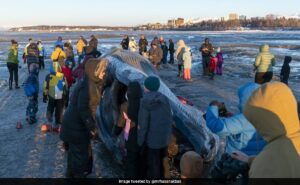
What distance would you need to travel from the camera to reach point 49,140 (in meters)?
8.01

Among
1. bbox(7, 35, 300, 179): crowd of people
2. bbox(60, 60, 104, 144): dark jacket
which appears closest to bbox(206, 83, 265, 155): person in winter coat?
bbox(7, 35, 300, 179): crowd of people

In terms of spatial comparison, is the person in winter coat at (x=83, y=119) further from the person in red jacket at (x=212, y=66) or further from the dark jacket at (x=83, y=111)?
the person in red jacket at (x=212, y=66)

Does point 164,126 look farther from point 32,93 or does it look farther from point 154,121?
point 32,93

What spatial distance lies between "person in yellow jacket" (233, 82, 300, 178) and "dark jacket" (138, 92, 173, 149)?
8.66 ft

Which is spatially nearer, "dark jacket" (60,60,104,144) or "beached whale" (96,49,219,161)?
"dark jacket" (60,60,104,144)

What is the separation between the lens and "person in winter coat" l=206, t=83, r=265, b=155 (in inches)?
150

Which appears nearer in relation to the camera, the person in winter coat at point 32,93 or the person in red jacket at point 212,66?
the person in winter coat at point 32,93

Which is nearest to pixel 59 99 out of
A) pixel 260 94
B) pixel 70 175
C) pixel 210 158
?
pixel 70 175

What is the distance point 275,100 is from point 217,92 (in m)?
11.1

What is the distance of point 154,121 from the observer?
4.91m

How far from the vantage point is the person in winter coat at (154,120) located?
192 inches

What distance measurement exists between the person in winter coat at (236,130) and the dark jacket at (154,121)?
0.94 meters

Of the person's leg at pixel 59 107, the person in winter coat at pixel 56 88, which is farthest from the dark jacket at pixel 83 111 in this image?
the person's leg at pixel 59 107

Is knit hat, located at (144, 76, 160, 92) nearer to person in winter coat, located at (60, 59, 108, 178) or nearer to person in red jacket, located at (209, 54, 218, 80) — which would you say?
person in winter coat, located at (60, 59, 108, 178)
